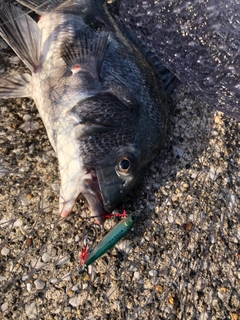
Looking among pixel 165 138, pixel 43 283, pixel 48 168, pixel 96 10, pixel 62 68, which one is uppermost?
pixel 96 10

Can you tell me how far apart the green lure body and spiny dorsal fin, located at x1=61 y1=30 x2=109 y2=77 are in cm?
119

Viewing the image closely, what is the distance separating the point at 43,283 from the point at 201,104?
7.26 feet

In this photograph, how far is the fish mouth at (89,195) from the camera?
2.93 meters

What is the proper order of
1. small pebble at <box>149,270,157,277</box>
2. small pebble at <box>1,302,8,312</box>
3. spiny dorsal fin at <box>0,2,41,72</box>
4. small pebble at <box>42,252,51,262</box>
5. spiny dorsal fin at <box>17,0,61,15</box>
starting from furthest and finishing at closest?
spiny dorsal fin at <box>17,0,61,15</box> < spiny dorsal fin at <box>0,2,41,72</box> < small pebble at <box>149,270,157,277</box> < small pebble at <box>42,252,51,262</box> < small pebble at <box>1,302,8,312</box>

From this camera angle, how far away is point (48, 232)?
3188 millimetres

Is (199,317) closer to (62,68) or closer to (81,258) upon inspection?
(81,258)

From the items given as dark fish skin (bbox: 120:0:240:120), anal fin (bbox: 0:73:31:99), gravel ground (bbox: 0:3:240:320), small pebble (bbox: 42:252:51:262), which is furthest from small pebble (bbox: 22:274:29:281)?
dark fish skin (bbox: 120:0:240:120)

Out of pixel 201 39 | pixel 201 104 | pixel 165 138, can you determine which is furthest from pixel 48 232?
pixel 201 39

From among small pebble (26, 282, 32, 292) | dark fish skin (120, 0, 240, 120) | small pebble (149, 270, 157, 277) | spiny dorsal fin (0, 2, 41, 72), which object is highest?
dark fish skin (120, 0, 240, 120)

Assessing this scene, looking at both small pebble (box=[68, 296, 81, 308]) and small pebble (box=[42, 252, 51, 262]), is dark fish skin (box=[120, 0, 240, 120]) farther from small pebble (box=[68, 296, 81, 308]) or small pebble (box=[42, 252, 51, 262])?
small pebble (box=[68, 296, 81, 308])

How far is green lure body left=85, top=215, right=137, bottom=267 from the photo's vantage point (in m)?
3.01

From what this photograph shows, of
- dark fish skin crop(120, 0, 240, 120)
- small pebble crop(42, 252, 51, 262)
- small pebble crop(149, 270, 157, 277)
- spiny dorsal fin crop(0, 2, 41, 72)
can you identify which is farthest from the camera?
dark fish skin crop(120, 0, 240, 120)

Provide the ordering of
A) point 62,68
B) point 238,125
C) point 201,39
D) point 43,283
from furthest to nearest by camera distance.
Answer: point 238,125
point 201,39
point 62,68
point 43,283

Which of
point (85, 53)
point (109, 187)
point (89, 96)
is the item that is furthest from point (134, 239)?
point (85, 53)
